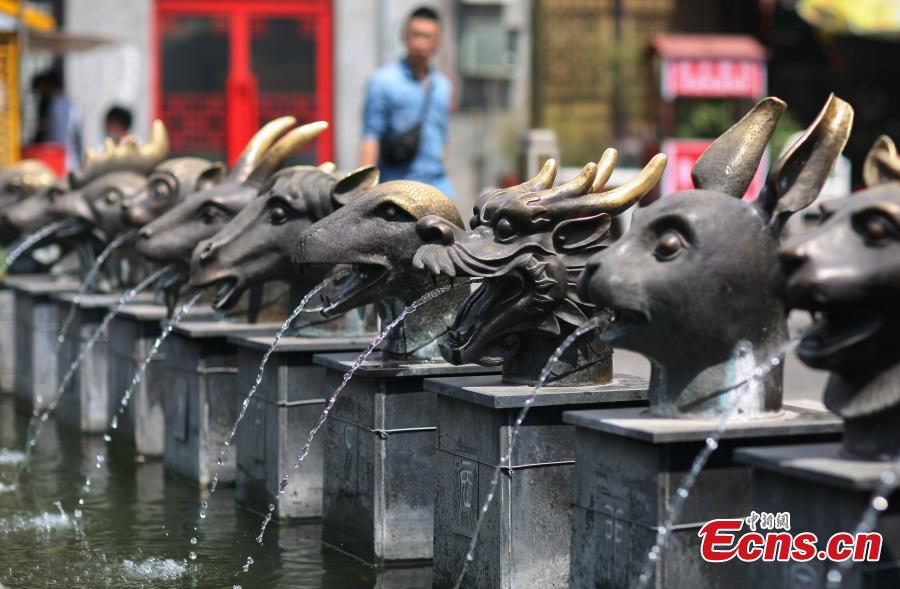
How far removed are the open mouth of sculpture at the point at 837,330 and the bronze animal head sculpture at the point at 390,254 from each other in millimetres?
2336

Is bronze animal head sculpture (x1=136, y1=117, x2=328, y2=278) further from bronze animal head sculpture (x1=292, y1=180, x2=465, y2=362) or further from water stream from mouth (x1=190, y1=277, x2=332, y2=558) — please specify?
bronze animal head sculpture (x1=292, y1=180, x2=465, y2=362)

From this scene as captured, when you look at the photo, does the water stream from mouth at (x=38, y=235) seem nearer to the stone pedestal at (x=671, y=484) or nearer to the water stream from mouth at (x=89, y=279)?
the water stream from mouth at (x=89, y=279)

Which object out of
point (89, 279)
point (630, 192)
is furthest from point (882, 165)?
point (89, 279)

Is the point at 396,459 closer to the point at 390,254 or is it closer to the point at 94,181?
the point at 390,254

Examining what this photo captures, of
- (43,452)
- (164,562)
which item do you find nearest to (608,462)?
(164,562)

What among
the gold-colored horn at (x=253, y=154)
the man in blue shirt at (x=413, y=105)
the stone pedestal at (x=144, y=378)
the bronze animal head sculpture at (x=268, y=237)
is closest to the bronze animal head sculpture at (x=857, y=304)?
the bronze animal head sculpture at (x=268, y=237)

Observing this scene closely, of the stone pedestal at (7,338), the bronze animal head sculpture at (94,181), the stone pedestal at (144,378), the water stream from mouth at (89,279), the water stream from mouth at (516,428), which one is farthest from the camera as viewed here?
the stone pedestal at (7,338)

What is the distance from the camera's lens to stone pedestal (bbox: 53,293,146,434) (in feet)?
35.2

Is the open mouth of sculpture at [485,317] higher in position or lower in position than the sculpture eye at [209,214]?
lower

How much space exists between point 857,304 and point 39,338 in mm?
8563

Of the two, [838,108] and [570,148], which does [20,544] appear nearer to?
[838,108]

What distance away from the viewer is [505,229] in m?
5.96

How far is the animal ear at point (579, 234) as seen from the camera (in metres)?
6.02

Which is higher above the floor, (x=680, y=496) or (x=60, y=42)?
(x=60, y=42)
